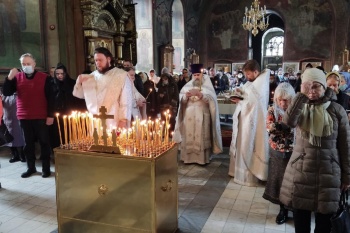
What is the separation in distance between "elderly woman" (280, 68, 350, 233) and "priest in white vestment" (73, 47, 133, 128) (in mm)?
1694

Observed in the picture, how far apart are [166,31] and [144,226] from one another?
1227 cm

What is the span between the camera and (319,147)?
2.17 meters

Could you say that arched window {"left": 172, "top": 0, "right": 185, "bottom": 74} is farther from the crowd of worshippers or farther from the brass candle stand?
the brass candle stand

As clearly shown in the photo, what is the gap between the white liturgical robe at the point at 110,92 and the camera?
3.30 metres

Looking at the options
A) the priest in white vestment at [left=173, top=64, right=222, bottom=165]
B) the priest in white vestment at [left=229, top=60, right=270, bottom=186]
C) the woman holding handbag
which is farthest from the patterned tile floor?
the woman holding handbag

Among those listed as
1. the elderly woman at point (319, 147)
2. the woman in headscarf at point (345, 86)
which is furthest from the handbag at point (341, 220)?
the woman in headscarf at point (345, 86)

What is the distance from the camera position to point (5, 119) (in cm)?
548

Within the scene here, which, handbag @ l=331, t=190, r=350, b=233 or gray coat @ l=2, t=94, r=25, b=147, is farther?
gray coat @ l=2, t=94, r=25, b=147

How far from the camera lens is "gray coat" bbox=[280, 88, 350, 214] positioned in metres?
2.16

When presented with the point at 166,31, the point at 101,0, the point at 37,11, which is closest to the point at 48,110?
the point at 37,11

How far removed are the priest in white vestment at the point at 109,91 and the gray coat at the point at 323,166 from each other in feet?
5.58

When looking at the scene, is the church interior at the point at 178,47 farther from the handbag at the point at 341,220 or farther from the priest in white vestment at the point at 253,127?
the handbag at the point at 341,220

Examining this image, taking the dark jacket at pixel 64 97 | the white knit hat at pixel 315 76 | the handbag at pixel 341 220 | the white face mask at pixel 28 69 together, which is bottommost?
the handbag at pixel 341 220

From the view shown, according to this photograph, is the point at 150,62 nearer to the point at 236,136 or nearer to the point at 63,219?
the point at 236,136
